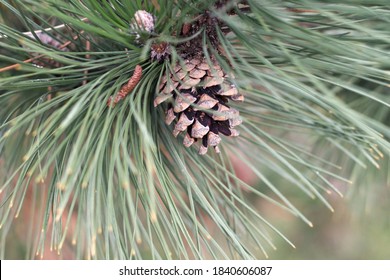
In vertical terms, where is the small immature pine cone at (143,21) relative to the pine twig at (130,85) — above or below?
above

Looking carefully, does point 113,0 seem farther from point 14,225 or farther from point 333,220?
point 333,220

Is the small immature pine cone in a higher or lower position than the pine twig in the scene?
higher

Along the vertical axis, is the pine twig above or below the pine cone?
above

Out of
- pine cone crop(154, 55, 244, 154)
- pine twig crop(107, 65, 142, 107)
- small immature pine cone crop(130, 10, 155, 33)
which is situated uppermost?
small immature pine cone crop(130, 10, 155, 33)

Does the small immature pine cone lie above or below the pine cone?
above

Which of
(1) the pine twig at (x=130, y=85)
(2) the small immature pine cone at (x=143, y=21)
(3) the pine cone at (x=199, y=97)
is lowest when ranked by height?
(3) the pine cone at (x=199, y=97)

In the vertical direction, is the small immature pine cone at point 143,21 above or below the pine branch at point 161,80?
above
